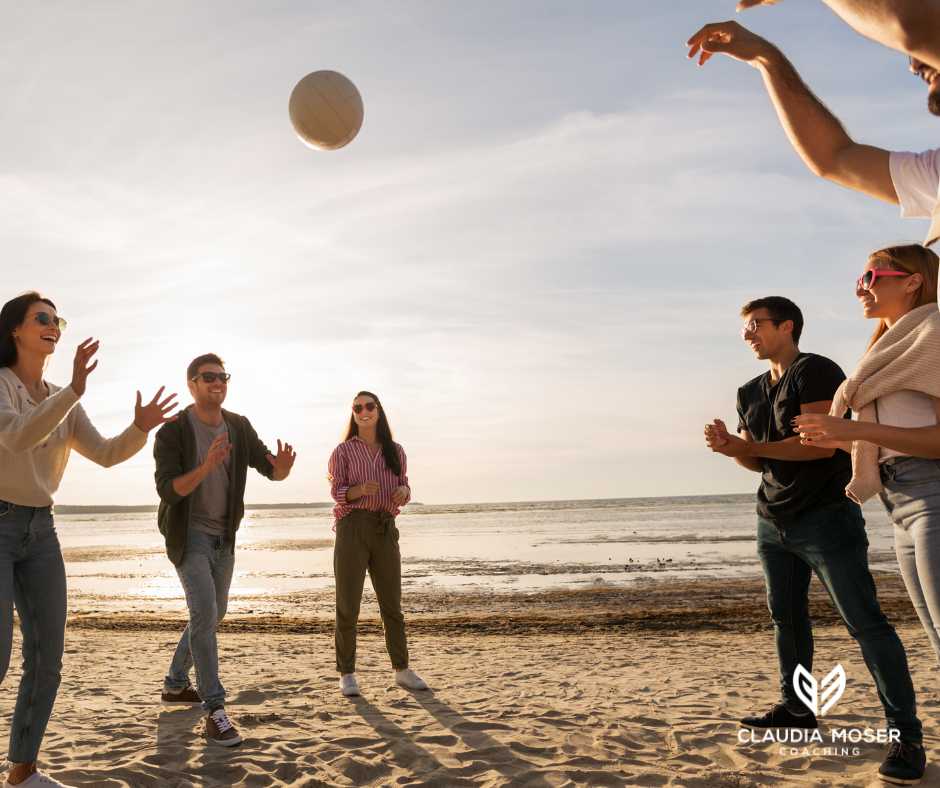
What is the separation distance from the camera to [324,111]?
6.78 m

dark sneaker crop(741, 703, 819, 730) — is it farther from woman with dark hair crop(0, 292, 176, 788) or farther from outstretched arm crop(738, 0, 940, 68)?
outstretched arm crop(738, 0, 940, 68)

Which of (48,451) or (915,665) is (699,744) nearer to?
(915,665)

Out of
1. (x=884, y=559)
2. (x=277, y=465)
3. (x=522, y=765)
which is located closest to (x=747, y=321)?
(x=522, y=765)

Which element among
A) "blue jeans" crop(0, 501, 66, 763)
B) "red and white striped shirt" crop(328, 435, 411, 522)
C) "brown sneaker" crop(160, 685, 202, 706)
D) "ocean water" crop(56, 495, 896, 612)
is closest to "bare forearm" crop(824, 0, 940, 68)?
"blue jeans" crop(0, 501, 66, 763)

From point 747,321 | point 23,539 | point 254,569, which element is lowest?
point 254,569

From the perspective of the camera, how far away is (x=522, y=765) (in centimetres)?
445

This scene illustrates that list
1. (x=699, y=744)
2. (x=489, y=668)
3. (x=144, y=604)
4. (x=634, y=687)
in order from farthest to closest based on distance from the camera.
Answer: (x=144, y=604), (x=489, y=668), (x=634, y=687), (x=699, y=744)

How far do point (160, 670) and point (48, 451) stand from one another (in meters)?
4.72

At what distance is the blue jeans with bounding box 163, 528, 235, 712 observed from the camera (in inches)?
201

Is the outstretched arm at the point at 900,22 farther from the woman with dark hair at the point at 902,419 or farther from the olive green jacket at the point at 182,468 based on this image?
the olive green jacket at the point at 182,468

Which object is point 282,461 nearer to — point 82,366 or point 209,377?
point 209,377

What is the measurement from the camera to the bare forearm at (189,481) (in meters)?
5.02

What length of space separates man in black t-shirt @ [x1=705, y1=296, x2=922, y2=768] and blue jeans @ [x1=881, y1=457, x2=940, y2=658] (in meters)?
0.59

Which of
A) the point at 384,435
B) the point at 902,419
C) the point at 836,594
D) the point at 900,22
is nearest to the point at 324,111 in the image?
the point at 384,435
